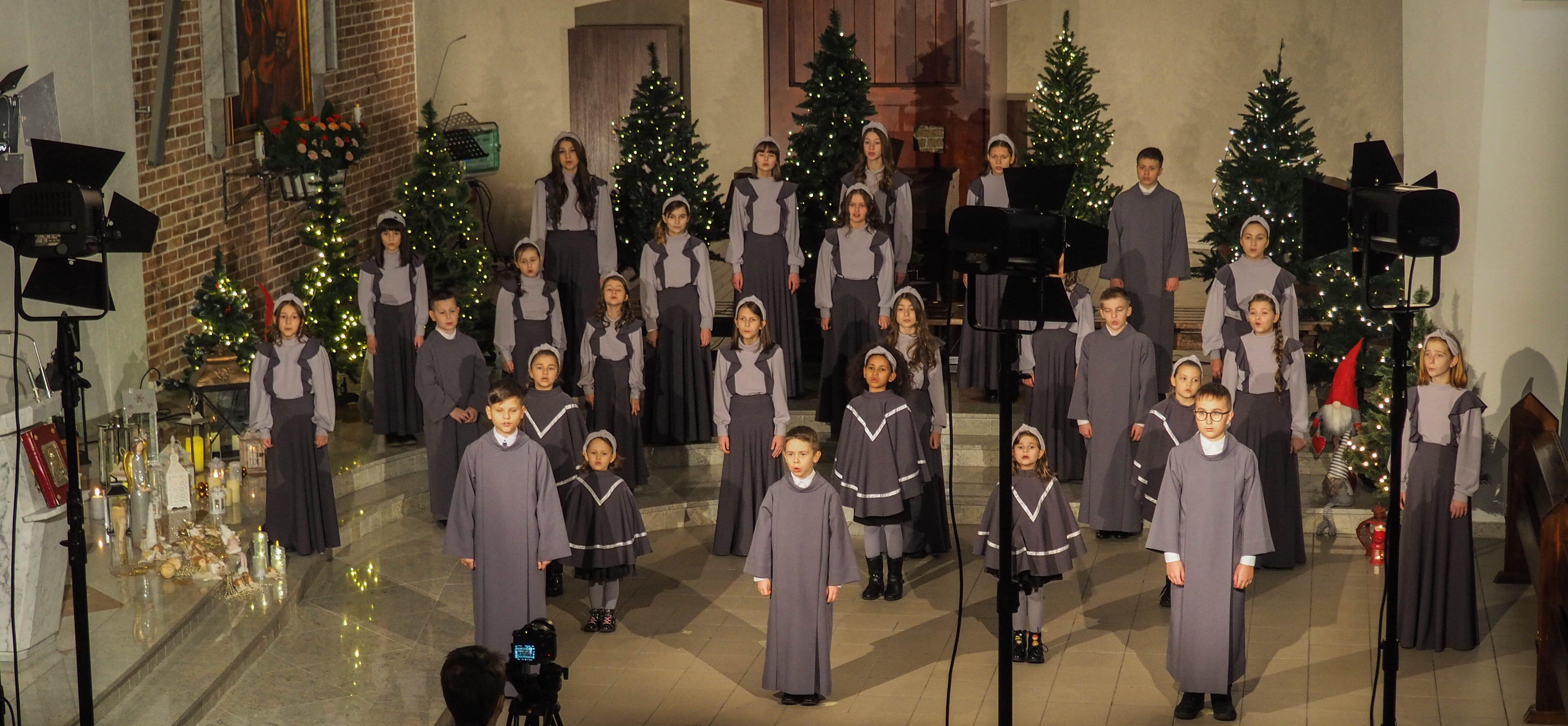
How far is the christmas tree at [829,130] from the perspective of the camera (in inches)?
453

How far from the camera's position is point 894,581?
9.23m

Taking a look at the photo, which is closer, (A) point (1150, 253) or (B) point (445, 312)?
(B) point (445, 312)

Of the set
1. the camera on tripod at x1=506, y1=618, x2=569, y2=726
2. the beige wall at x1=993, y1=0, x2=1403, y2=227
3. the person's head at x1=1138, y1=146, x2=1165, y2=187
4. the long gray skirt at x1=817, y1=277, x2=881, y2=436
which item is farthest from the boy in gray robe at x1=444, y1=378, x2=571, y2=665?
the beige wall at x1=993, y1=0, x2=1403, y2=227

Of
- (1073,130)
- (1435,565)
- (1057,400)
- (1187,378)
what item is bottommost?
(1435,565)

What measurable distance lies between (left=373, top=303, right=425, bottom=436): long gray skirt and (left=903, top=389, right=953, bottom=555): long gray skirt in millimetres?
3448

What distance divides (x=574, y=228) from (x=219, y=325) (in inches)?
92.1

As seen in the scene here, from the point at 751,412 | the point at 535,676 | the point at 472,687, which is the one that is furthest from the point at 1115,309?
the point at 472,687

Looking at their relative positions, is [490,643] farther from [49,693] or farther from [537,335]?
[537,335]

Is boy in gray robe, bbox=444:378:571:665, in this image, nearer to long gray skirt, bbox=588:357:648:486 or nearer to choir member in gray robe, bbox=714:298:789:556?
choir member in gray robe, bbox=714:298:789:556

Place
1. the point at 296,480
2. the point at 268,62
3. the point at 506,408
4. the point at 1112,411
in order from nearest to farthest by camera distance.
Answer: the point at 506,408 < the point at 296,480 < the point at 1112,411 < the point at 268,62

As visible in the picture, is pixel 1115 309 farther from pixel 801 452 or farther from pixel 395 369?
pixel 395 369

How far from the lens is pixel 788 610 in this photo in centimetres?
767

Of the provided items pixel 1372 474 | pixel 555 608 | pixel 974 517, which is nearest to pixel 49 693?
pixel 555 608

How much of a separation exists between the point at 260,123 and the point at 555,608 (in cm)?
481
